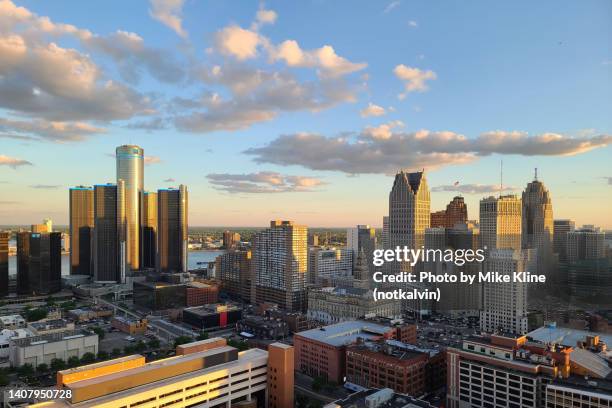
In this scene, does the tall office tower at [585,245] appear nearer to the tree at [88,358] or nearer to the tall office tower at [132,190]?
the tree at [88,358]

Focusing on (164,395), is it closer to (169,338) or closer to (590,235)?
(169,338)

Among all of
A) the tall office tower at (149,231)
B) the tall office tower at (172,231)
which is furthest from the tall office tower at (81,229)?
the tall office tower at (172,231)

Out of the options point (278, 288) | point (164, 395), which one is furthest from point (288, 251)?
point (164, 395)

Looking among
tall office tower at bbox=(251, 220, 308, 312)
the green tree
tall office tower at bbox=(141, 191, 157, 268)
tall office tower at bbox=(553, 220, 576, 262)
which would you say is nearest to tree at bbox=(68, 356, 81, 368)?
the green tree

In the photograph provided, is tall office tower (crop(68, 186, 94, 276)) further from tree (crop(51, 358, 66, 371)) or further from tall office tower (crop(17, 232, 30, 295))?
tree (crop(51, 358, 66, 371))

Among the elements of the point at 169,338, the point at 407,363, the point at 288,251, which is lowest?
the point at 169,338

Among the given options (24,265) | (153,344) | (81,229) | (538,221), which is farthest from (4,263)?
(538,221)
